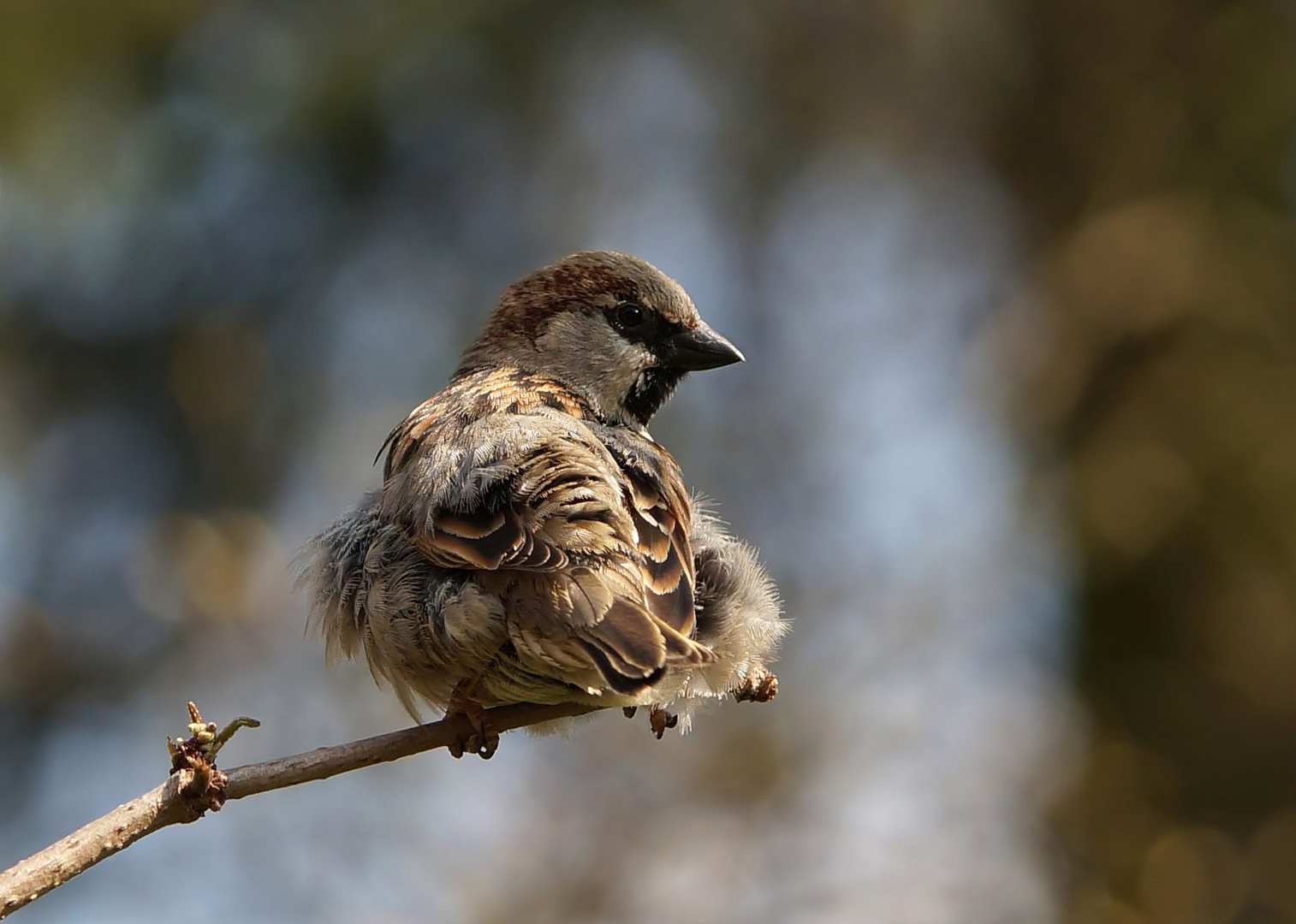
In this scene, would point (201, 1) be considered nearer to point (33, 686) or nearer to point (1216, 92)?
point (33, 686)

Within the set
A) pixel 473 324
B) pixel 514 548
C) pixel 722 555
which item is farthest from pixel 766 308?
pixel 514 548

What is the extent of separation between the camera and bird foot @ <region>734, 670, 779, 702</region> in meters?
3.54

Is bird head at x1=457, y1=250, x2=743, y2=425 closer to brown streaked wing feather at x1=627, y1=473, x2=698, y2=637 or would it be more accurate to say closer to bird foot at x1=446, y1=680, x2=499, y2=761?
brown streaked wing feather at x1=627, y1=473, x2=698, y2=637

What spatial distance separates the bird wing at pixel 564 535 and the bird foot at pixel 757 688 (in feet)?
1.00

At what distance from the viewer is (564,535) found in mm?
3369

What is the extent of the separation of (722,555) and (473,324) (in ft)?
19.6

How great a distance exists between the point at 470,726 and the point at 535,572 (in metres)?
0.51

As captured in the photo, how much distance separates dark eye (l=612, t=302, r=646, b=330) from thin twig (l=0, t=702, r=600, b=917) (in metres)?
1.97

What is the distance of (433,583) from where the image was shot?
3.62 meters

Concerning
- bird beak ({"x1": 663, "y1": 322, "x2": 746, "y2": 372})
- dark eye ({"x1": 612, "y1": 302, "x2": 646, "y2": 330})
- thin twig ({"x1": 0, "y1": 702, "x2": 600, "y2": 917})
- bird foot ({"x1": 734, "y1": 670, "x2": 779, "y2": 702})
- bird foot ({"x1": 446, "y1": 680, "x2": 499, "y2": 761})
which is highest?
dark eye ({"x1": 612, "y1": 302, "x2": 646, "y2": 330})

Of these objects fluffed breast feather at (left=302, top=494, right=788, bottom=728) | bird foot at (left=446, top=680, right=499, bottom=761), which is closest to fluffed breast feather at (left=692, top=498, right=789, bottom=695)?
fluffed breast feather at (left=302, top=494, right=788, bottom=728)

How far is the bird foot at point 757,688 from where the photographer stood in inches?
140

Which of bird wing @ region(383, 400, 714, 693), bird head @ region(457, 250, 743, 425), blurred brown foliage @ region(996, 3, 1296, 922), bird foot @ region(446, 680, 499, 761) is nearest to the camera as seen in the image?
bird wing @ region(383, 400, 714, 693)

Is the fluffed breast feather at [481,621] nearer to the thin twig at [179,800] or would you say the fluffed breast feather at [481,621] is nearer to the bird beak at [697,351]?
the thin twig at [179,800]
